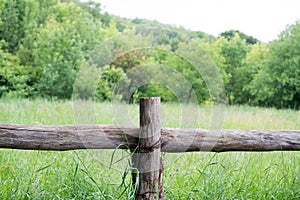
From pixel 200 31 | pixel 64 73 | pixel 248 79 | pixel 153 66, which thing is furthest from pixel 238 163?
pixel 200 31

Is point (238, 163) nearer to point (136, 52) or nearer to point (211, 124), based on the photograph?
point (211, 124)

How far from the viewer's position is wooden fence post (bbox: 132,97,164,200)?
2280 mm

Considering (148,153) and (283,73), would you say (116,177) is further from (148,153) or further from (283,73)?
(283,73)

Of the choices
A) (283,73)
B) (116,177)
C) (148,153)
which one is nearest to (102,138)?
(148,153)

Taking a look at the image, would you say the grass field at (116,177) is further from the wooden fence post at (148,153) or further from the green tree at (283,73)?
the green tree at (283,73)

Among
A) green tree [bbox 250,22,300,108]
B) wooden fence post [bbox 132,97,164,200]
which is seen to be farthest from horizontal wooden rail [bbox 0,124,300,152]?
green tree [bbox 250,22,300,108]

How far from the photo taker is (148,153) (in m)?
2.31

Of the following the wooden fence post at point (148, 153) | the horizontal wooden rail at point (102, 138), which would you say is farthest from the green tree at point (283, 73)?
the wooden fence post at point (148, 153)

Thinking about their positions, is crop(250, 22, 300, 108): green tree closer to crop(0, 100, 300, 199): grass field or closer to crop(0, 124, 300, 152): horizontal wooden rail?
crop(0, 100, 300, 199): grass field

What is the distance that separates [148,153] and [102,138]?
305 millimetres

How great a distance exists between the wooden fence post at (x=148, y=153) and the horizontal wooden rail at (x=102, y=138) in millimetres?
67

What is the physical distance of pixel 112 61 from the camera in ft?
8.52

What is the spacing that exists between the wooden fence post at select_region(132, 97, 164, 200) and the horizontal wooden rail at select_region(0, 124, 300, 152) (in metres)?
0.07

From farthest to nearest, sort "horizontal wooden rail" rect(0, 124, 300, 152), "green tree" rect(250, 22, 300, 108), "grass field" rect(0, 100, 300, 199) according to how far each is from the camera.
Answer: "green tree" rect(250, 22, 300, 108)
"grass field" rect(0, 100, 300, 199)
"horizontal wooden rail" rect(0, 124, 300, 152)
